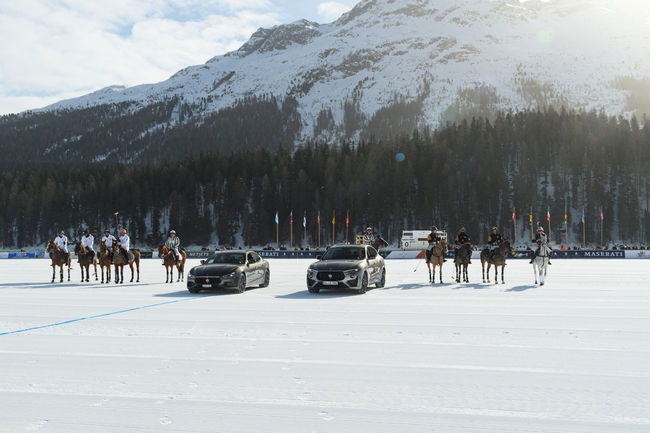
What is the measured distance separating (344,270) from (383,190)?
95.1 meters

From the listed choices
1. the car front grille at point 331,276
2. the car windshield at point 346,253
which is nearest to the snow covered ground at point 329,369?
the car front grille at point 331,276

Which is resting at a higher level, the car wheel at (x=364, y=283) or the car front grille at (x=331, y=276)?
the car front grille at (x=331, y=276)

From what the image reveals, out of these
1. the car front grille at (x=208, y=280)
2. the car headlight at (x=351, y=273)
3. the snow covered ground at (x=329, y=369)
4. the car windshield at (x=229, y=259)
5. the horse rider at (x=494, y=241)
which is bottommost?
the snow covered ground at (x=329, y=369)

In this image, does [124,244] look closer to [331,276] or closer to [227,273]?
[227,273]

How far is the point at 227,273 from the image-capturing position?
18719mm

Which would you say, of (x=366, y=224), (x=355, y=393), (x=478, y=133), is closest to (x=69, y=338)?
(x=355, y=393)

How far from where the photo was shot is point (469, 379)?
22.4 feet

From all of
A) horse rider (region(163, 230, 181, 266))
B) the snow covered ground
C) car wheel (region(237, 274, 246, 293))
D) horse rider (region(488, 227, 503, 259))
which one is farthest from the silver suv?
horse rider (region(163, 230, 181, 266))

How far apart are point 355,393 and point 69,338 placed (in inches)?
234

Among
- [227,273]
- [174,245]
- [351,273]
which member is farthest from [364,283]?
[174,245]

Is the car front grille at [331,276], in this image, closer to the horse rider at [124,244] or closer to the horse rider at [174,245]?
the horse rider at [174,245]

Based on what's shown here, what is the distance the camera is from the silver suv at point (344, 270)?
17984 mm

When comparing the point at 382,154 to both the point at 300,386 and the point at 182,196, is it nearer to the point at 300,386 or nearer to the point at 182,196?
the point at 182,196

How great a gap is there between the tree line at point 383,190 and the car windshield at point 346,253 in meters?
85.1
